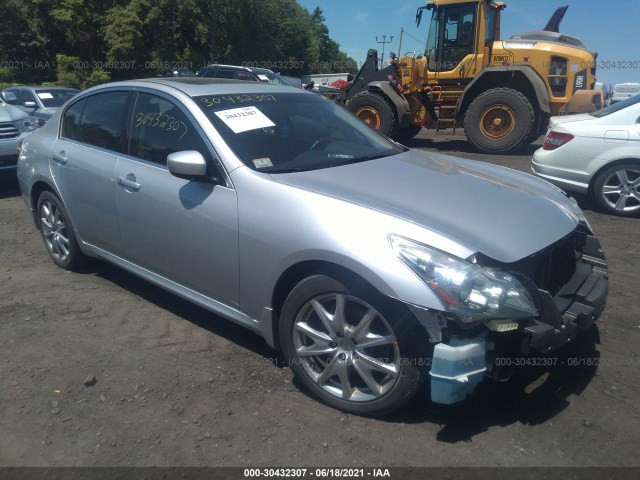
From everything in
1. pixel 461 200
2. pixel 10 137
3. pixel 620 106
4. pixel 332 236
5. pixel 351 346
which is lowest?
pixel 351 346

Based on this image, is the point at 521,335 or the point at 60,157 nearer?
the point at 521,335

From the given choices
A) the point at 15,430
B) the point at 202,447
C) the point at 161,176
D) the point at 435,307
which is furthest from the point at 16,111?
the point at 435,307

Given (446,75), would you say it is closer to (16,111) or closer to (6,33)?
(16,111)

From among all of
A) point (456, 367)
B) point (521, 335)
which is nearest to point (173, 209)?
point (456, 367)

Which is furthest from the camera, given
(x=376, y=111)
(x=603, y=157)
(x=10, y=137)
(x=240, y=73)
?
(x=240, y=73)

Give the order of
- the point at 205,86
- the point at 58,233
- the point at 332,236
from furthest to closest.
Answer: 1. the point at 58,233
2. the point at 205,86
3. the point at 332,236

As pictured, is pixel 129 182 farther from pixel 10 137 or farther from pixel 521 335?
pixel 10 137

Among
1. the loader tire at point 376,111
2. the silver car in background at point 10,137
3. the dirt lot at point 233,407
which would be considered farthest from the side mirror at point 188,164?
the loader tire at point 376,111

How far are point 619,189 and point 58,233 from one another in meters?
6.02

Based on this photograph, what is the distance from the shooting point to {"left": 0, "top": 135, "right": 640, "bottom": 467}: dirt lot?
255 centimetres

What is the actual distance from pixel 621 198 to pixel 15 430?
6.36 m

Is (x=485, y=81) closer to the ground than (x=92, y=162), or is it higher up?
higher up

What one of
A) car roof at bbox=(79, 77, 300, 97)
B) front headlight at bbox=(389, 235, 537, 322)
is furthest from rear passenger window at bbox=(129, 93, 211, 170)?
front headlight at bbox=(389, 235, 537, 322)

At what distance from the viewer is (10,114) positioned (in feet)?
27.2
